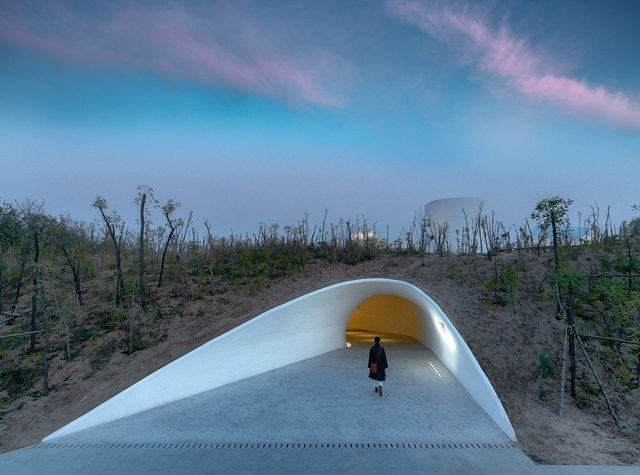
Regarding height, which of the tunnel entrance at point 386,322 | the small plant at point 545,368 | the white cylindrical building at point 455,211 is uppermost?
the white cylindrical building at point 455,211

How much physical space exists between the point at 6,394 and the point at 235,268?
21.2 ft

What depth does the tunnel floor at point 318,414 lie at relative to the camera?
4.75 metres

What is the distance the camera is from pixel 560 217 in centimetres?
628

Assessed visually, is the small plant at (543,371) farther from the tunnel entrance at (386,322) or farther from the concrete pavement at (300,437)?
the tunnel entrance at (386,322)

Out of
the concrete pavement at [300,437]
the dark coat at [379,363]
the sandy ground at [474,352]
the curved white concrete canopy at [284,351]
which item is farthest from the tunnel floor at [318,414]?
the sandy ground at [474,352]

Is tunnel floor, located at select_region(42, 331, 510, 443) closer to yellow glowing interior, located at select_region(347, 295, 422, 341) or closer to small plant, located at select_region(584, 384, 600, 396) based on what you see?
small plant, located at select_region(584, 384, 600, 396)

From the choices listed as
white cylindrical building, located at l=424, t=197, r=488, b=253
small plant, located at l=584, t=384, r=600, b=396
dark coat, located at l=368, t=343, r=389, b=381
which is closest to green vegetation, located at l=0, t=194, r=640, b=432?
small plant, located at l=584, t=384, r=600, b=396

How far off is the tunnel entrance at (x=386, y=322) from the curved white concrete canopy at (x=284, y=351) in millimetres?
1602

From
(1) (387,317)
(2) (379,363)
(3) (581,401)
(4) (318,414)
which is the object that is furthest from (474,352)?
(1) (387,317)

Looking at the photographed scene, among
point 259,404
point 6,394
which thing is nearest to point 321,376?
point 259,404

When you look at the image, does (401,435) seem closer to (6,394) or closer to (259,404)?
(259,404)

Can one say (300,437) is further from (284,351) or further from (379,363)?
(284,351)

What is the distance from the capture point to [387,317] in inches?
534

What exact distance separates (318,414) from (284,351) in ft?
9.30
